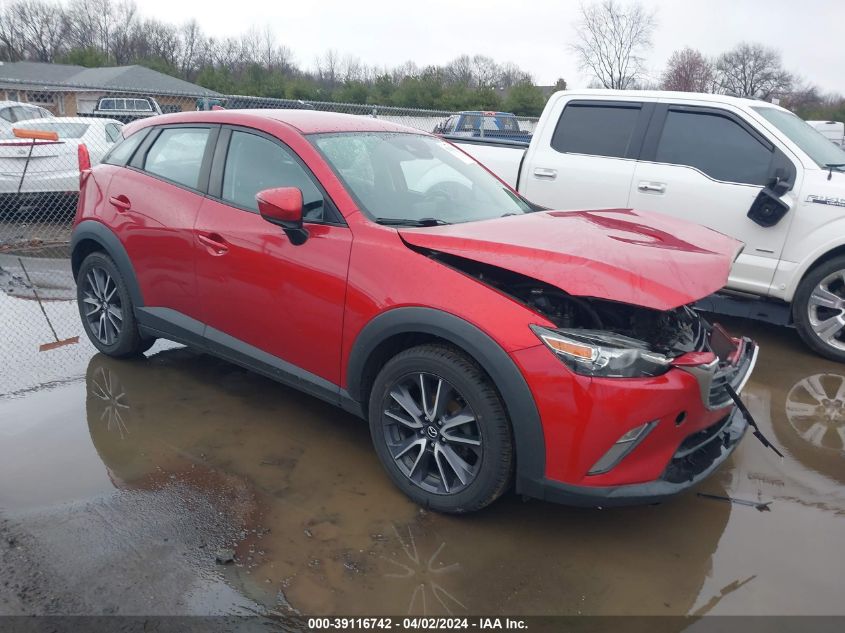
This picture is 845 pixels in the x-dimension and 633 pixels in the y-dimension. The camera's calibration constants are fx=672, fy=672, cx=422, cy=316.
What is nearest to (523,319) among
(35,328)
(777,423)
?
(777,423)

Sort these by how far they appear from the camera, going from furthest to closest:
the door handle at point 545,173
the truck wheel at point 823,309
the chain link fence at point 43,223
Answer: the door handle at point 545,173, the truck wheel at point 823,309, the chain link fence at point 43,223

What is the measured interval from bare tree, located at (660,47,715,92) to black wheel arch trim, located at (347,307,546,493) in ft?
159

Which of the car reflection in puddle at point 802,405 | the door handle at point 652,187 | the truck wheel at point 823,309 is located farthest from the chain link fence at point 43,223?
the car reflection in puddle at point 802,405

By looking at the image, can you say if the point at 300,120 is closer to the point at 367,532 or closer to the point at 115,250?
the point at 115,250

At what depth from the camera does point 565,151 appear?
6.30m

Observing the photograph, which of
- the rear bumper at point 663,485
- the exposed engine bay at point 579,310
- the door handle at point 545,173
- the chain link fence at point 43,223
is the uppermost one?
the door handle at point 545,173

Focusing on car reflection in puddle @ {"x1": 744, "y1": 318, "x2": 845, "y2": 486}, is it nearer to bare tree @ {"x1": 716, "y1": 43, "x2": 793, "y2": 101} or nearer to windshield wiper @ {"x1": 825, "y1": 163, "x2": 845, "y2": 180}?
windshield wiper @ {"x1": 825, "y1": 163, "x2": 845, "y2": 180}

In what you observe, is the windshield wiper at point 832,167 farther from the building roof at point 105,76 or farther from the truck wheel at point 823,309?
the building roof at point 105,76

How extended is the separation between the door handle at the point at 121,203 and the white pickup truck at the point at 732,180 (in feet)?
11.7

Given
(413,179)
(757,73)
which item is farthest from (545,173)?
(757,73)

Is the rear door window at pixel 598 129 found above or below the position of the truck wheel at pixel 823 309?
above

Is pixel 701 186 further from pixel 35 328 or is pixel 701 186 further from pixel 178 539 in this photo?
pixel 35 328

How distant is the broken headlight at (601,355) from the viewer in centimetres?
264

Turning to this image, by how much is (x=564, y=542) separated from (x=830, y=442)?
6.69 feet
